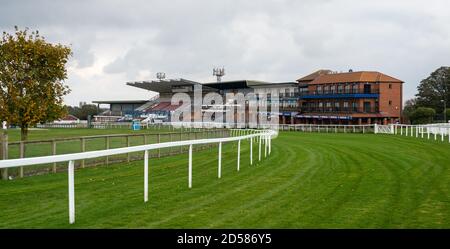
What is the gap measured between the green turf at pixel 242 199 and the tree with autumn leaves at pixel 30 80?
5.23 meters

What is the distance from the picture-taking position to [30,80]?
1734 centimetres

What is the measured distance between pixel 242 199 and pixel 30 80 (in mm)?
11996

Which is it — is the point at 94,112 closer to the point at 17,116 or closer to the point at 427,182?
the point at 17,116

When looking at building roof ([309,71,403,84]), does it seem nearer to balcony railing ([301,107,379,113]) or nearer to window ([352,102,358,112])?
window ([352,102,358,112])

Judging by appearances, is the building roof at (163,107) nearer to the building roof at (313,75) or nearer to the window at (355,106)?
the building roof at (313,75)

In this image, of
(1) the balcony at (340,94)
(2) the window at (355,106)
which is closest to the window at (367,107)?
(1) the balcony at (340,94)

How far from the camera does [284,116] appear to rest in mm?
70312

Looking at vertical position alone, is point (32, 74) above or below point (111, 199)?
above

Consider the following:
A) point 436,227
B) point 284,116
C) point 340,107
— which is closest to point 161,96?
point 284,116

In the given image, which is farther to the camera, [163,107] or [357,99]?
[163,107]

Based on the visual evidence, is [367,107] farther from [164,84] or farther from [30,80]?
[30,80]

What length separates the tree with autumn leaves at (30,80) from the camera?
16812 mm

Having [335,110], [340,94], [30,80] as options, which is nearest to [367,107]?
[340,94]
